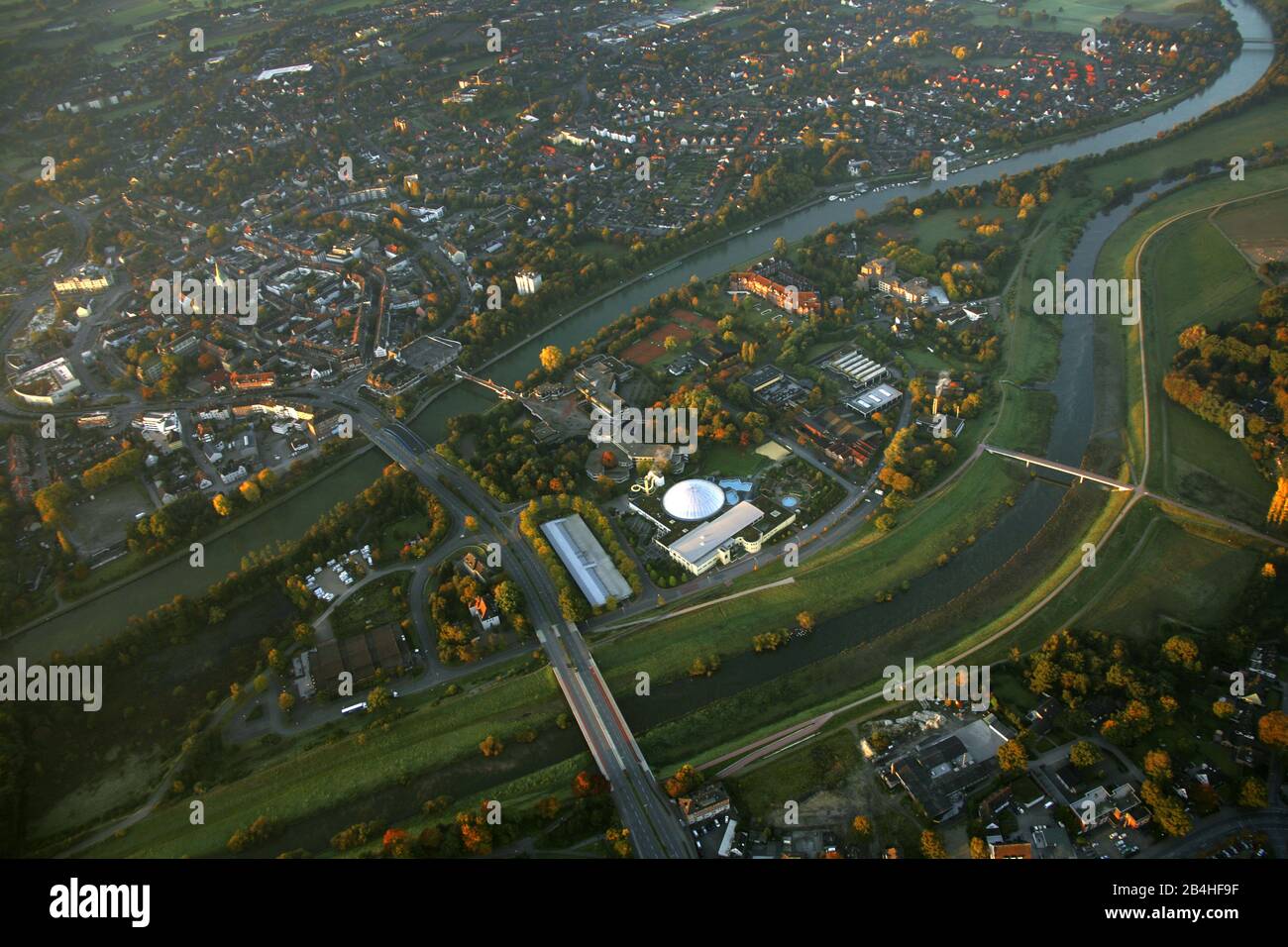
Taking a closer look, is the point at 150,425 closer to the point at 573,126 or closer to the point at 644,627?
the point at 644,627

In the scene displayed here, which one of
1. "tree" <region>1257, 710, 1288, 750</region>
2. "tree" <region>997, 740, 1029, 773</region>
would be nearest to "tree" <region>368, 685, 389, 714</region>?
"tree" <region>997, 740, 1029, 773</region>

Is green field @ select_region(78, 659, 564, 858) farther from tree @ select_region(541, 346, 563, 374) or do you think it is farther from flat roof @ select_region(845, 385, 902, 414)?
flat roof @ select_region(845, 385, 902, 414)

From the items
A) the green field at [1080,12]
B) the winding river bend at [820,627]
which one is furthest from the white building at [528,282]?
the green field at [1080,12]

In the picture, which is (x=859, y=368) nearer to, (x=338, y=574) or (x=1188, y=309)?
(x=1188, y=309)

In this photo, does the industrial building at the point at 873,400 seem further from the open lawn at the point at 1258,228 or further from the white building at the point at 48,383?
the white building at the point at 48,383

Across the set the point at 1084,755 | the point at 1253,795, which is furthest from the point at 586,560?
the point at 1253,795
